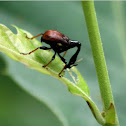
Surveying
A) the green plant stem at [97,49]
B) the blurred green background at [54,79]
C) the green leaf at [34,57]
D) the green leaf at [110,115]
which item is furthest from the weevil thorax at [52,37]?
the blurred green background at [54,79]

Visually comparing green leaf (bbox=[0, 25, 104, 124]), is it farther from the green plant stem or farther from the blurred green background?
the blurred green background

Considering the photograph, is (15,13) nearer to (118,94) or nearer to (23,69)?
(23,69)

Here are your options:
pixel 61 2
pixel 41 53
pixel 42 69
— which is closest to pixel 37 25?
pixel 61 2

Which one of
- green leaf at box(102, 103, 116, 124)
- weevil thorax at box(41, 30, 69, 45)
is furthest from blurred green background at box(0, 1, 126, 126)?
green leaf at box(102, 103, 116, 124)

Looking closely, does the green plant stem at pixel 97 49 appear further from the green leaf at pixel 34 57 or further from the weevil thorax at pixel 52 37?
the weevil thorax at pixel 52 37

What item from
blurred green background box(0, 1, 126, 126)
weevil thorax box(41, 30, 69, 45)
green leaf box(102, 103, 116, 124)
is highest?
weevil thorax box(41, 30, 69, 45)
